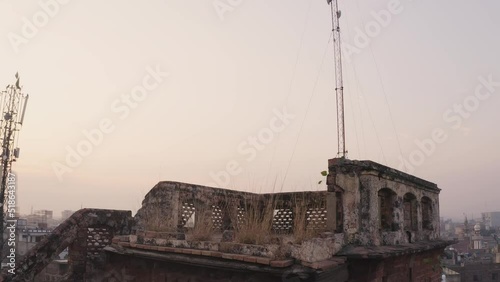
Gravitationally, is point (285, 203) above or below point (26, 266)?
above

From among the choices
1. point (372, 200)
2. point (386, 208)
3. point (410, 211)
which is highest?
point (372, 200)

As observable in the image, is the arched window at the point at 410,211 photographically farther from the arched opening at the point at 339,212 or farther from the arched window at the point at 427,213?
the arched opening at the point at 339,212

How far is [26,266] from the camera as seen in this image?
35.0 ft

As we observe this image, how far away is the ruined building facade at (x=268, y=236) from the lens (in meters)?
6.41

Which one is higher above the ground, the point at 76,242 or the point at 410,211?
the point at 410,211

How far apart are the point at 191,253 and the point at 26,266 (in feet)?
20.1

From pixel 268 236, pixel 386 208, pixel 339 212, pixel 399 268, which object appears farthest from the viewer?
pixel 386 208

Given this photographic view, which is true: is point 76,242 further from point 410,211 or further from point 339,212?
point 410,211

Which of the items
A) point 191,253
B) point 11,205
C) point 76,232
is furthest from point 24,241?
point 191,253

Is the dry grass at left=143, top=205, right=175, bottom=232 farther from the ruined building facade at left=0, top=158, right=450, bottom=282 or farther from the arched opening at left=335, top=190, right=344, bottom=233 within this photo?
the arched opening at left=335, top=190, right=344, bottom=233

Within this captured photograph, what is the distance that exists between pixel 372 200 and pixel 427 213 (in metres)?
5.08

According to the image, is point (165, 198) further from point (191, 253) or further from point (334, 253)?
point (334, 253)

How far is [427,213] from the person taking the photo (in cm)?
1216

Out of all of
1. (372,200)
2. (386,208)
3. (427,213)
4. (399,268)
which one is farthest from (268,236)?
(427,213)
